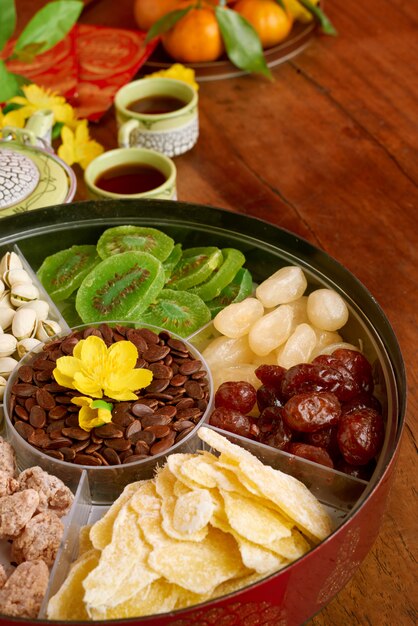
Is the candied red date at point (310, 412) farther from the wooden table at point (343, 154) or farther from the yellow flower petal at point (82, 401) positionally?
the yellow flower petal at point (82, 401)

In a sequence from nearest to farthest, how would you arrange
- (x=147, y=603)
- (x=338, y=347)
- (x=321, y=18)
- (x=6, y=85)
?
1. (x=147, y=603)
2. (x=338, y=347)
3. (x=6, y=85)
4. (x=321, y=18)

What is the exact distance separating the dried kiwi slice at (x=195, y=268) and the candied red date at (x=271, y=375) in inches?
11.9

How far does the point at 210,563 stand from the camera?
39.1 inches

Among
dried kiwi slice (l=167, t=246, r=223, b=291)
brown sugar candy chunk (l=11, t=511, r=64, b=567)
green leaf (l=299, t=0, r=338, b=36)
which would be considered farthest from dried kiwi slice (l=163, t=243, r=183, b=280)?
green leaf (l=299, t=0, r=338, b=36)

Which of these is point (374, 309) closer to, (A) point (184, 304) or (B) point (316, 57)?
(A) point (184, 304)

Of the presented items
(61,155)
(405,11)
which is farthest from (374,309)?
(405,11)

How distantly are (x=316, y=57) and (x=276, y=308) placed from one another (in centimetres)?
142

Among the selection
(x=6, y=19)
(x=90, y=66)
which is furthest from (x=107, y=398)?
(x=90, y=66)

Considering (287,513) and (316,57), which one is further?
(316,57)

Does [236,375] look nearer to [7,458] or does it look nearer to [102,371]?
[102,371]

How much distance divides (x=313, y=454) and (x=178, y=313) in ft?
1.51

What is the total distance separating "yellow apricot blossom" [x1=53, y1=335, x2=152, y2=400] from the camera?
49.6 inches

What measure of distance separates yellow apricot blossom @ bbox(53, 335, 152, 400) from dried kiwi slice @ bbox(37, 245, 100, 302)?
27 cm

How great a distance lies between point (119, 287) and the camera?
153 cm
